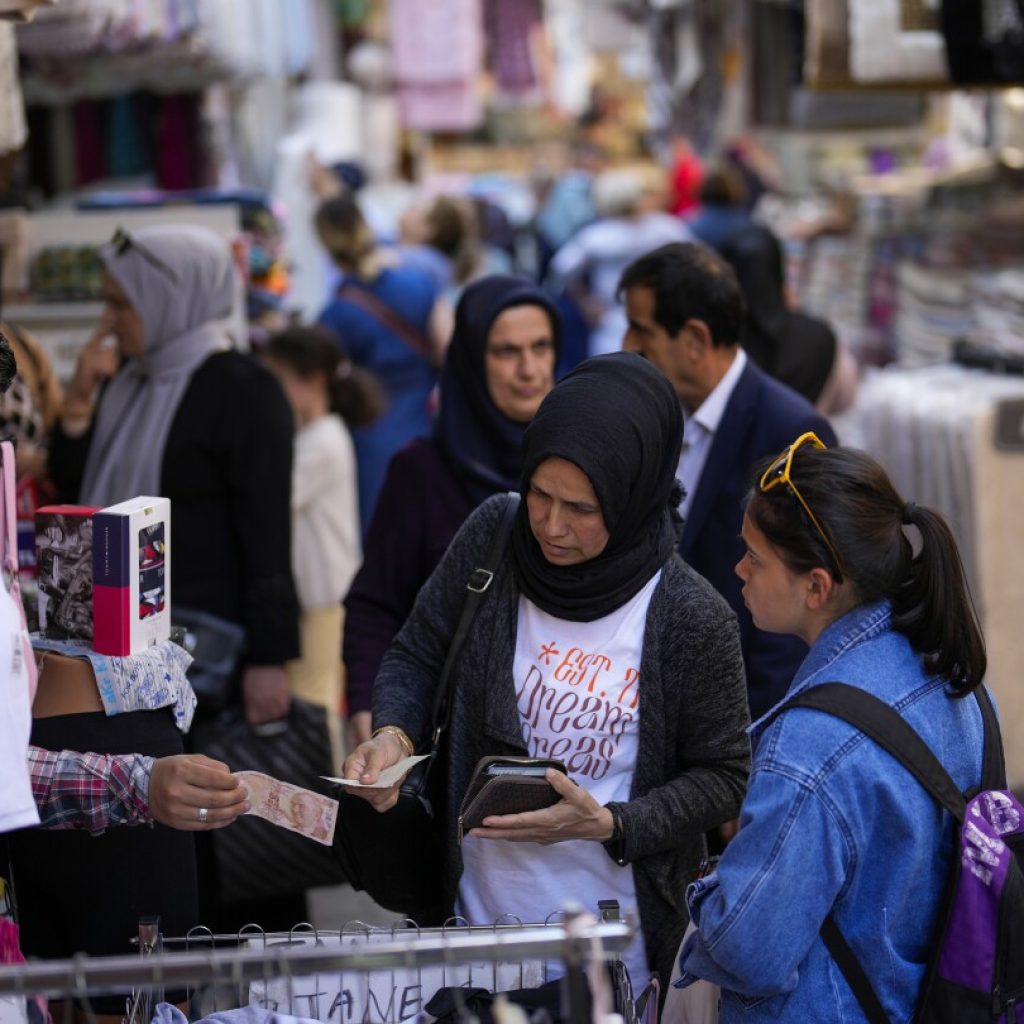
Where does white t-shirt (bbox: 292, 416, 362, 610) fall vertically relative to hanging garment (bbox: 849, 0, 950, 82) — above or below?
below

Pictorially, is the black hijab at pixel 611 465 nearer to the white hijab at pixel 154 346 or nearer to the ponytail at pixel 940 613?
the ponytail at pixel 940 613

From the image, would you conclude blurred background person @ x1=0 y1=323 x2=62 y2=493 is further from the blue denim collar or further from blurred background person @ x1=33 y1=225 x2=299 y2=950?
the blue denim collar

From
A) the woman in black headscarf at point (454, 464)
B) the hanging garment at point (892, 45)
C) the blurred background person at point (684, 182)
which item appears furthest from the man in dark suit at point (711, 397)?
the blurred background person at point (684, 182)

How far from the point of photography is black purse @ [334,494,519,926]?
9.20ft

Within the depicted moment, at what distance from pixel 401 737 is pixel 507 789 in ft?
1.10

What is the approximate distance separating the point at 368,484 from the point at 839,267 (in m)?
3.01

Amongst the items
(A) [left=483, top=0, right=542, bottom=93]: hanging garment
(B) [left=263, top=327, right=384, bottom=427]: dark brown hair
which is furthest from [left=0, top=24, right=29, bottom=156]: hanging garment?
(A) [left=483, top=0, right=542, bottom=93]: hanging garment

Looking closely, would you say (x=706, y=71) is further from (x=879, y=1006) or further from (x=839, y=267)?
(x=879, y=1006)

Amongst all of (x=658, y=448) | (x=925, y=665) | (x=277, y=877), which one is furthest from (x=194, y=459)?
(x=925, y=665)

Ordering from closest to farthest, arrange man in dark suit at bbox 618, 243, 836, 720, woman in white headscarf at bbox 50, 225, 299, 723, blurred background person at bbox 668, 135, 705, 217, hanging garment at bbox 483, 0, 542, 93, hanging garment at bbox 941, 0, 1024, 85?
man in dark suit at bbox 618, 243, 836, 720, woman in white headscarf at bbox 50, 225, 299, 723, hanging garment at bbox 941, 0, 1024, 85, blurred background person at bbox 668, 135, 705, 217, hanging garment at bbox 483, 0, 542, 93

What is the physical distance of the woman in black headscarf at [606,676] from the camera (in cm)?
266

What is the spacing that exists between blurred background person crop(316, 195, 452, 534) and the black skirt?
14.2ft

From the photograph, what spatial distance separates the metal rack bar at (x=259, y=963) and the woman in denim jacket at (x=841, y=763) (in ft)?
1.53

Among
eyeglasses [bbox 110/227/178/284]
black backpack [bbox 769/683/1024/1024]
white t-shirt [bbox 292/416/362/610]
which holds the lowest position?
white t-shirt [bbox 292/416/362/610]
